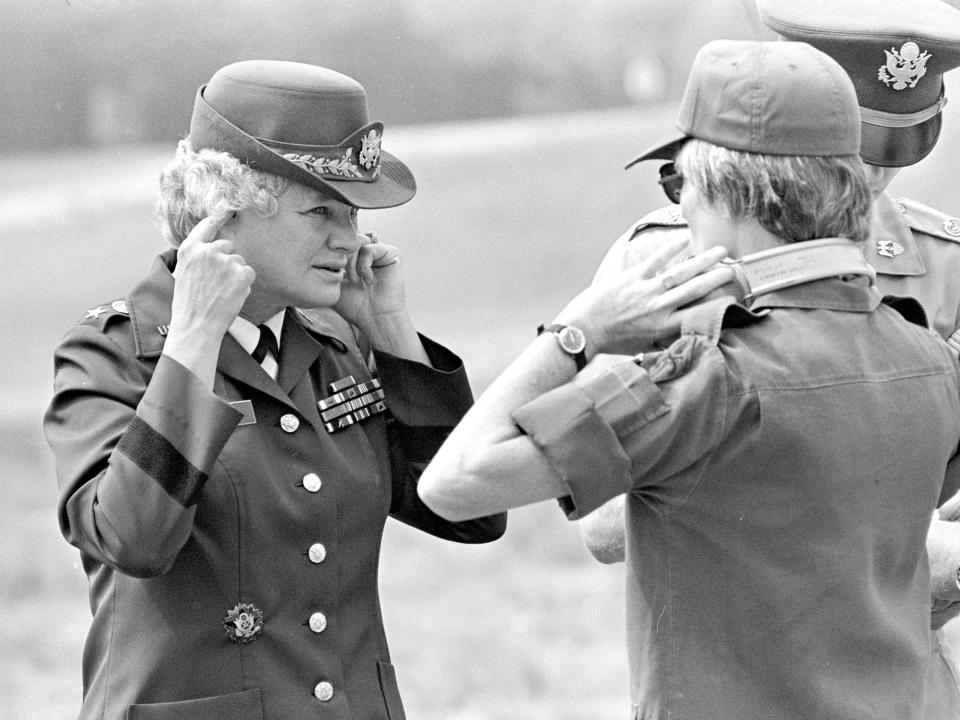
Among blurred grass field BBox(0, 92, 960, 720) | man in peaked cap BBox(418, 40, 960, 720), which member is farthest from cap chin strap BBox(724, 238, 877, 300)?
blurred grass field BBox(0, 92, 960, 720)

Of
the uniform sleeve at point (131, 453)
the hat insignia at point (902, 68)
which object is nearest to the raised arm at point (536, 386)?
the uniform sleeve at point (131, 453)

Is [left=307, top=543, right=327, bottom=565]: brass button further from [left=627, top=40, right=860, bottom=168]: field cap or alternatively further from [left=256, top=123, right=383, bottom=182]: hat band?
[left=627, top=40, right=860, bottom=168]: field cap

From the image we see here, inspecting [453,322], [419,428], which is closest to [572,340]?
[419,428]

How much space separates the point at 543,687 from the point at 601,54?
7.82ft

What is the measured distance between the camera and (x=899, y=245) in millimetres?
2744

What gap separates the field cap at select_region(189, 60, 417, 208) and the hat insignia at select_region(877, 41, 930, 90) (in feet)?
3.29

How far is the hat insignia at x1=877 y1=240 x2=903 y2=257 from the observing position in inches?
107

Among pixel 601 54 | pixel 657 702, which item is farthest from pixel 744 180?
pixel 601 54

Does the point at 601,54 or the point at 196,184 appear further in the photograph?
the point at 601,54

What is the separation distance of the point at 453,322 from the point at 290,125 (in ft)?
9.50

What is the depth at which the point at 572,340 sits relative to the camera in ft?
6.26

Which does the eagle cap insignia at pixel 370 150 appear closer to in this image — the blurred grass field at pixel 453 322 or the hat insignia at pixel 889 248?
the hat insignia at pixel 889 248

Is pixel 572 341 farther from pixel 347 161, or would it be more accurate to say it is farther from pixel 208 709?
pixel 208 709

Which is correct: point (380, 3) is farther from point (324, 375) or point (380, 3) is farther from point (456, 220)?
point (324, 375)
